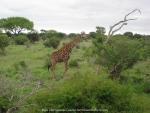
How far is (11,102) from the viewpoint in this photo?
13.3m

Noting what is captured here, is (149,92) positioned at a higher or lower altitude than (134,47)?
lower

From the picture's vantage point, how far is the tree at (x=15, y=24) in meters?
55.1

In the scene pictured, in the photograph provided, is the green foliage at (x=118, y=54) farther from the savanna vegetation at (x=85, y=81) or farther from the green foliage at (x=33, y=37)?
the green foliage at (x=33, y=37)

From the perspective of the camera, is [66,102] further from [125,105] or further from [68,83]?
[125,105]

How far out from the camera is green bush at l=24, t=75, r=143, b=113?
37.1 feet

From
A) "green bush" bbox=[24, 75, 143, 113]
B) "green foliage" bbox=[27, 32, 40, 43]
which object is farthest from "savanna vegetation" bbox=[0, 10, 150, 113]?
"green foliage" bbox=[27, 32, 40, 43]

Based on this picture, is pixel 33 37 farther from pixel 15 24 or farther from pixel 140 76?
pixel 140 76

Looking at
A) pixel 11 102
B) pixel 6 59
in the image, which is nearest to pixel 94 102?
pixel 11 102

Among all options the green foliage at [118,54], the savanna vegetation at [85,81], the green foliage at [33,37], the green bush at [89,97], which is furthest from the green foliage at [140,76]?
the green foliage at [33,37]

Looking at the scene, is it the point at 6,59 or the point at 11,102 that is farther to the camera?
the point at 6,59

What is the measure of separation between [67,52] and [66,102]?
4.95 meters

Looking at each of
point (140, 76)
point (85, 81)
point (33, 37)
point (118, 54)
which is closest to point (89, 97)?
point (85, 81)

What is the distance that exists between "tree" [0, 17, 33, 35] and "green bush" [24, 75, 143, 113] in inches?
1740

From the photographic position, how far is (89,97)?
11.3 m
